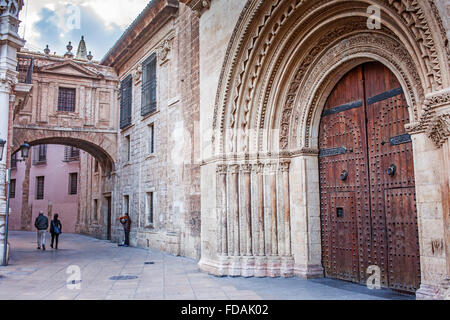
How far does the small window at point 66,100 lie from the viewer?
59.6 ft

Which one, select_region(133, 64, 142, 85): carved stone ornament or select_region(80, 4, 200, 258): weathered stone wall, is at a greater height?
select_region(133, 64, 142, 85): carved stone ornament

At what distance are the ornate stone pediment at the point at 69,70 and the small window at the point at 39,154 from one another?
1287 centimetres

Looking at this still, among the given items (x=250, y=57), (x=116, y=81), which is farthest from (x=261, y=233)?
(x=116, y=81)

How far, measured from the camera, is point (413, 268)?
19.1 feet

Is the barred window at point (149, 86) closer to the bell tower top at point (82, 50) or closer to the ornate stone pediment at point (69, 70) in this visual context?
the ornate stone pediment at point (69, 70)

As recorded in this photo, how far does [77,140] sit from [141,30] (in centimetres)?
579

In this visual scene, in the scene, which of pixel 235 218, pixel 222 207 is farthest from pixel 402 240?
pixel 222 207

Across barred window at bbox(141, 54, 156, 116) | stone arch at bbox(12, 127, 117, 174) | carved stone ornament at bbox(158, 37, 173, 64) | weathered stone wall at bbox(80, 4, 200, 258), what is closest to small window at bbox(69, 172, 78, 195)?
stone arch at bbox(12, 127, 117, 174)

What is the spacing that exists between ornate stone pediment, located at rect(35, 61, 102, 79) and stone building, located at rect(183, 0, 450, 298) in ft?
34.1

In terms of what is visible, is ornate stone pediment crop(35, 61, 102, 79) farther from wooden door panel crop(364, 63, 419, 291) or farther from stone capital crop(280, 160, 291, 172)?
wooden door panel crop(364, 63, 419, 291)

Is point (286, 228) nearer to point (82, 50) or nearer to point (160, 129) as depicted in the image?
point (160, 129)

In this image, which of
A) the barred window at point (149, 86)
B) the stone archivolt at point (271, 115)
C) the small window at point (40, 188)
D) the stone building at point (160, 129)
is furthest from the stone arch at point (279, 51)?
the small window at point (40, 188)

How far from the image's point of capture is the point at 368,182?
6723 mm

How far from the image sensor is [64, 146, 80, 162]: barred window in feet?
87.4
